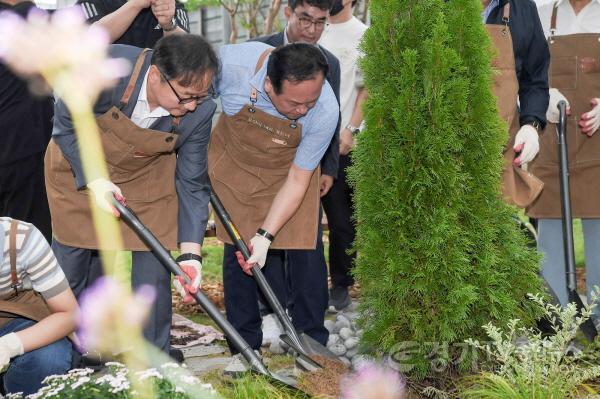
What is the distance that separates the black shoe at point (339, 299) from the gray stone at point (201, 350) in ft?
4.02

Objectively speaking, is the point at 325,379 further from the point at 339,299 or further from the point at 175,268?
the point at 339,299

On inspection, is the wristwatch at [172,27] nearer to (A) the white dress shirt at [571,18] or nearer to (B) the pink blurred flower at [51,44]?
(B) the pink blurred flower at [51,44]

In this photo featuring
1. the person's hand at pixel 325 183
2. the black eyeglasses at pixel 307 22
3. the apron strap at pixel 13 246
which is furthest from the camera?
the person's hand at pixel 325 183

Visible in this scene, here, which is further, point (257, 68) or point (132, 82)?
point (257, 68)

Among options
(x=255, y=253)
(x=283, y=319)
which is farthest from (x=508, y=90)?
(x=283, y=319)

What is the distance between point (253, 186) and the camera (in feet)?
14.9

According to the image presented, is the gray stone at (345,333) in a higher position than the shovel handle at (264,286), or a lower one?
lower

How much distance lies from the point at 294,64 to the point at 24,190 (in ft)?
5.99

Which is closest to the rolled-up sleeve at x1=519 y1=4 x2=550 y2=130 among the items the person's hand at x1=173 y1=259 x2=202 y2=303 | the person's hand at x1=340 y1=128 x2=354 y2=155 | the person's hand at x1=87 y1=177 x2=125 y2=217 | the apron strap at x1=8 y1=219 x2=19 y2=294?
the person's hand at x1=340 y1=128 x2=354 y2=155

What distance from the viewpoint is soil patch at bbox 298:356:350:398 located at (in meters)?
3.63

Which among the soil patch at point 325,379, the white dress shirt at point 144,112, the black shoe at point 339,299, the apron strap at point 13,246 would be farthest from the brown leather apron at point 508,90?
the apron strap at point 13,246

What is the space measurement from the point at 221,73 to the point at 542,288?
1.99m

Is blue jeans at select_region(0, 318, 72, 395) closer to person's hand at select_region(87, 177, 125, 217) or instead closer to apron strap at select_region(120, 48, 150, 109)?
person's hand at select_region(87, 177, 125, 217)

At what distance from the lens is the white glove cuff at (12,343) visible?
10.1 ft
